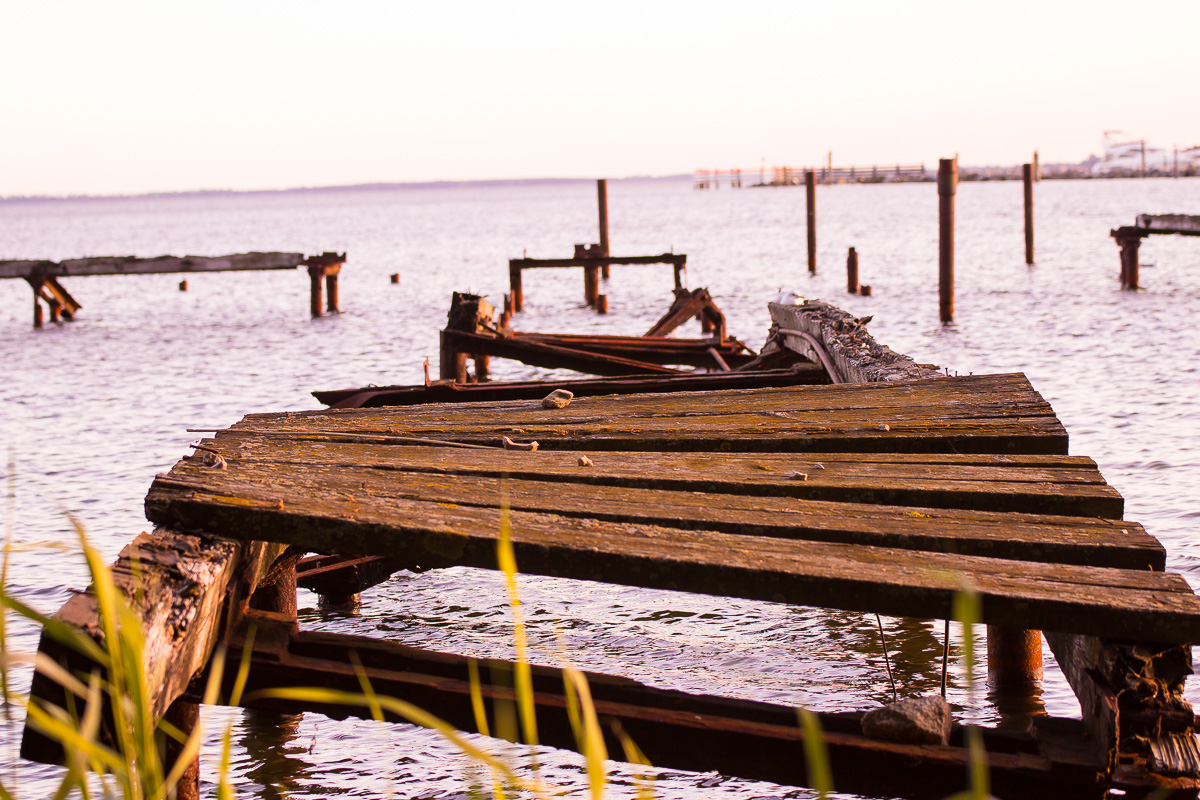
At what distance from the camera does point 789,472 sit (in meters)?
3.58

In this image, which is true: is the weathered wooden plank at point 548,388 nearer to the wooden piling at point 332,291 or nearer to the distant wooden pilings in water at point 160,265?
the distant wooden pilings in water at point 160,265

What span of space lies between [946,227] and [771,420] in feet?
48.7

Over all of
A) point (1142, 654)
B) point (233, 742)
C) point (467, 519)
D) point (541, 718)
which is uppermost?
point (467, 519)

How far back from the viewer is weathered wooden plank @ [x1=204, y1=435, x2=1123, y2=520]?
3.27m

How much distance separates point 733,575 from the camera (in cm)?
266

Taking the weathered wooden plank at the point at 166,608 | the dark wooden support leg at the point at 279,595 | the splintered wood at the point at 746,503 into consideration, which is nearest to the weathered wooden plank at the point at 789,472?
the splintered wood at the point at 746,503

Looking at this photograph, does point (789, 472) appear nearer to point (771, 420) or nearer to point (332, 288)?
point (771, 420)

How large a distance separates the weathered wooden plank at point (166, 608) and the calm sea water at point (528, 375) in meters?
0.20

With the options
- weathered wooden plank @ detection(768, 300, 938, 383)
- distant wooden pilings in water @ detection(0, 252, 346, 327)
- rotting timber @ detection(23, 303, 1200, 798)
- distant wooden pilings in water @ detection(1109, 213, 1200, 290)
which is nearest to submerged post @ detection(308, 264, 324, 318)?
distant wooden pilings in water @ detection(0, 252, 346, 327)

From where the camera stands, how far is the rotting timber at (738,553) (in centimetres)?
250

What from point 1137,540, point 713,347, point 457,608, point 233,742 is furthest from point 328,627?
point 713,347

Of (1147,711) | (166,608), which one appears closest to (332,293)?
(166,608)

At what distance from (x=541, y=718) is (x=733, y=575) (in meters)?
0.61

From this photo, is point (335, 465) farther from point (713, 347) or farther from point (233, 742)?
point (713, 347)
